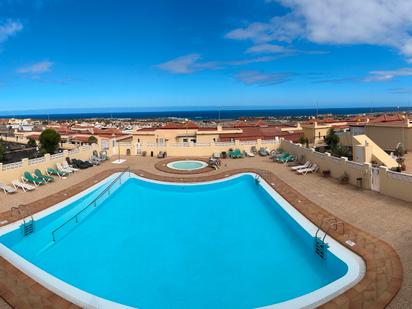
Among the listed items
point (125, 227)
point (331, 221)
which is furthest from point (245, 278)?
point (125, 227)

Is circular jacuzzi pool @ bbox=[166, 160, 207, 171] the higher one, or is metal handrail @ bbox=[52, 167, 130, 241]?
circular jacuzzi pool @ bbox=[166, 160, 207, 171]

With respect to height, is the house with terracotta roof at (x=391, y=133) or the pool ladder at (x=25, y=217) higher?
the house with terracotta roof at (x=391, y=133)

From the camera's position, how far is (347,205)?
11.8 meters

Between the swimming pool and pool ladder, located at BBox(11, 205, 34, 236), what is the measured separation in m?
0.28

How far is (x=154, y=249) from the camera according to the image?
10.1 metres

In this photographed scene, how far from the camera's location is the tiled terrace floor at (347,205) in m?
6.68

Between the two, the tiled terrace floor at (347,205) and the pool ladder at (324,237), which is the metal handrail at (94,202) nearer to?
the tiled terrace floor at (347,205)

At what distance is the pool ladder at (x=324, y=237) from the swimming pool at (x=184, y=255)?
193 millimetres

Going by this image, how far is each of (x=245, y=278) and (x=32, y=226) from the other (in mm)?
7888

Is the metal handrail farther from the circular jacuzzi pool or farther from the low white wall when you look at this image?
the low white wall

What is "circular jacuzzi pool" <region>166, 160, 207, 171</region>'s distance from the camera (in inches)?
842

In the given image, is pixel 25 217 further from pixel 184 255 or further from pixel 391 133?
pixel 391 133

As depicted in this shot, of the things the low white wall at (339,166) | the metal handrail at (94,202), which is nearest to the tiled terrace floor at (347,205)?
the low white wall at (339,166)

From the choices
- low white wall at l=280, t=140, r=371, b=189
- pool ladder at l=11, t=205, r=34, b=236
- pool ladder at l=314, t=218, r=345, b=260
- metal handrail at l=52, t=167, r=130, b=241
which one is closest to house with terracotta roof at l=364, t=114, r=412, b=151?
low white wall at l=280, t=140, r=371, b=189
